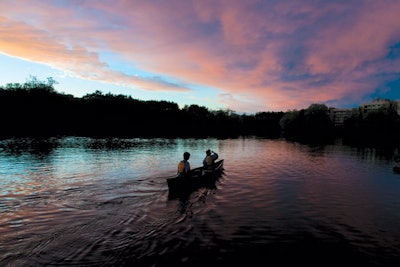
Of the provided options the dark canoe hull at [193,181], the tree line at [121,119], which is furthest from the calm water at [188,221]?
the tree line at [121,119]

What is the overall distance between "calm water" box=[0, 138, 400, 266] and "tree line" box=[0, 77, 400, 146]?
62923 millimetres

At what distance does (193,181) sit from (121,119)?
4921 inches

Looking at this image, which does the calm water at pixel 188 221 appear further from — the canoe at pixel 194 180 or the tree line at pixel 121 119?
the tree line at pixel 121 119

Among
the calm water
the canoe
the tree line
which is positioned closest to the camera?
the calm water

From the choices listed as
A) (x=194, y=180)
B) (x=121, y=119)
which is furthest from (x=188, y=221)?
(x=121, y=119)

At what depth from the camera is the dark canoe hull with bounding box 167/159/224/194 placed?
19.4 m

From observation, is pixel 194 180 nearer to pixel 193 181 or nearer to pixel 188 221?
pixel 193 181

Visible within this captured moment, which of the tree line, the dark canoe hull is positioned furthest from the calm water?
the tree line

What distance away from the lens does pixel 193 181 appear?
2159cm

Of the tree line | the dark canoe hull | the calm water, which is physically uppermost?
the tree line

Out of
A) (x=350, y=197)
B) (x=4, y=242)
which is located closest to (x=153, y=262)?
(x=4, y=242)

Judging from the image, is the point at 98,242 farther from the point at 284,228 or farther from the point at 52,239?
the point at 284,228

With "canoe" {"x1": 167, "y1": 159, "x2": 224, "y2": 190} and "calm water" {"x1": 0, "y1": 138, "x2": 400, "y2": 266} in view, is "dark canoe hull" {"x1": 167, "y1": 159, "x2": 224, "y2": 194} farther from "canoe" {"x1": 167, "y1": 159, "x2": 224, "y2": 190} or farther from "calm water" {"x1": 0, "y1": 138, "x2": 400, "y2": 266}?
"calm water" {"x1": 0, "y1": 138, "x2": 400, "y2": 266}

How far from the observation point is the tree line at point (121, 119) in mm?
97062
